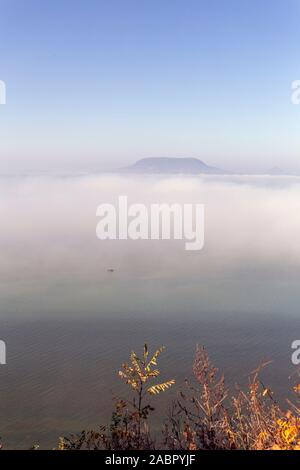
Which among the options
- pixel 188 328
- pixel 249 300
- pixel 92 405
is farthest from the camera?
pixel 249 300

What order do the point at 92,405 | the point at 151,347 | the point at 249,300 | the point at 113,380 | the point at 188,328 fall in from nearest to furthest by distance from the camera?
the point at 92,405, the point at 113,380, the point at 151,347, the point at 188,328, the point at 249,300

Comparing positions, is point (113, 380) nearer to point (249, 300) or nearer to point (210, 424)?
point (210, 424)

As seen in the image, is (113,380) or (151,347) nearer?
(113,380)
